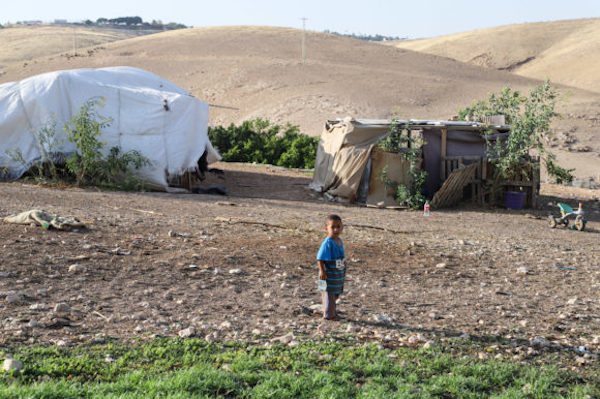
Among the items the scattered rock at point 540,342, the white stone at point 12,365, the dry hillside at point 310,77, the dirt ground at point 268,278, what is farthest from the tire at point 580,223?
the dry hillside at point 310,77

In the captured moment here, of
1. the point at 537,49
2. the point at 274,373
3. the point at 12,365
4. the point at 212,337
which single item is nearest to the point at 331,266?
the point at 212,337

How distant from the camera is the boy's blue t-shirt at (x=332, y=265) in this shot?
4977 mm

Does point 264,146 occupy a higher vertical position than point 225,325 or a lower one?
higher

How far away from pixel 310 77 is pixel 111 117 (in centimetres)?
2968

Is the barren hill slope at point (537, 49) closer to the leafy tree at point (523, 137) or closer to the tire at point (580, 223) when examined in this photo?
the leafy tree at point (523, 137)

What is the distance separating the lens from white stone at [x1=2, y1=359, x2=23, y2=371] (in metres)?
3.57

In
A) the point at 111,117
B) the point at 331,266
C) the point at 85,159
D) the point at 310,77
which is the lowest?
the point at 331,266

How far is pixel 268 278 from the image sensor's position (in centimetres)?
631

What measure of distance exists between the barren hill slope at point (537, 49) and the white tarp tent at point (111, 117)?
1933 inches

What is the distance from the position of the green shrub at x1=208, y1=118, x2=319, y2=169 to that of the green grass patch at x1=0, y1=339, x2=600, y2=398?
1668 cm

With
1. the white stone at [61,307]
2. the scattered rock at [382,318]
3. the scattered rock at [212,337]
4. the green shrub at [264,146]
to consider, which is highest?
the green shrub at [264,146]

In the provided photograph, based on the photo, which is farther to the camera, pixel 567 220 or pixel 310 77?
pixel 310 77

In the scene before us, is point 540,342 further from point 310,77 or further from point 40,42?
point 40,42

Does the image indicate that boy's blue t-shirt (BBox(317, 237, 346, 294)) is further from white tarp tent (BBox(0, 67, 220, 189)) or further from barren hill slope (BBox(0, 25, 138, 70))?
barren hill slope (BBox(0, 25, 138, 70))
